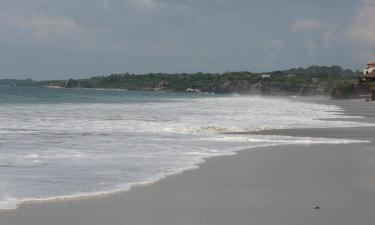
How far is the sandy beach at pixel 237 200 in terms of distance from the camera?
748cm

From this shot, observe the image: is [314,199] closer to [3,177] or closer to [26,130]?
[3,177]

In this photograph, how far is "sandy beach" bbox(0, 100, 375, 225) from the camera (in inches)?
295

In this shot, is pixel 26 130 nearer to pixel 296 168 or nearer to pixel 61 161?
pixel 61 161

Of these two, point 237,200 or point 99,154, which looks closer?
point 237,200

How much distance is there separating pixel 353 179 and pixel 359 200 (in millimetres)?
2083

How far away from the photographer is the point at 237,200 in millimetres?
8727

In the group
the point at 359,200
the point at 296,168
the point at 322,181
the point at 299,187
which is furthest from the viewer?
the point at 296,168

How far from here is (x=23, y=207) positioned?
8.04 metres

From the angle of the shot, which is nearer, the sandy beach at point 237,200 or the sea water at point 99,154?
the sandy beach at point 237,200

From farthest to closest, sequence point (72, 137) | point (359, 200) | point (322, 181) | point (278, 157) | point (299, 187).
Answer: point (72, 137) < point (278, 157) < point (322, 181) < point (299, 187) < point (359, 200)

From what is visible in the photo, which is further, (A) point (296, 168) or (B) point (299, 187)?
(A) point (296, 168)

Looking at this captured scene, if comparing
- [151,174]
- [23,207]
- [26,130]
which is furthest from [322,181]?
[26,130]

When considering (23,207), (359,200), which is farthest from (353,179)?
(23,207)

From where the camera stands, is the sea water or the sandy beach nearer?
the sandy beach
